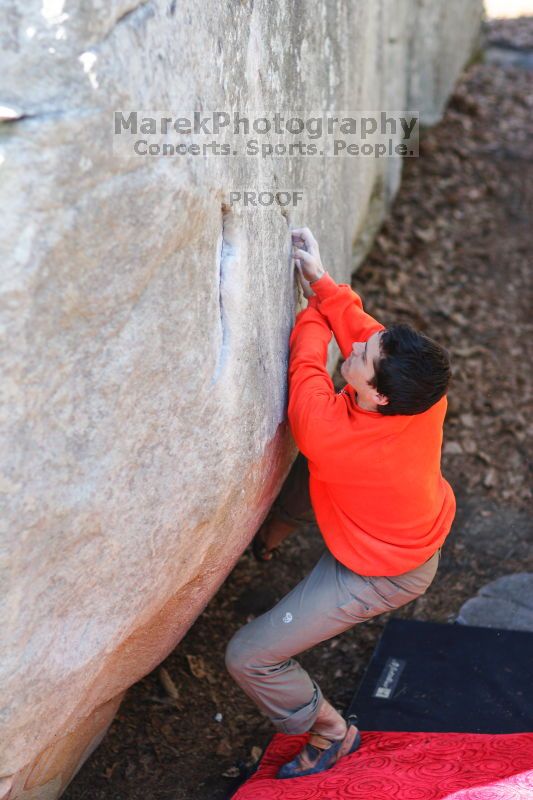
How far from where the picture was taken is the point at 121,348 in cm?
238

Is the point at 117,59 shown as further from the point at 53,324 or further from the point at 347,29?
the point at 347,29

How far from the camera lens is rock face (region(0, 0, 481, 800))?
83.3 inches

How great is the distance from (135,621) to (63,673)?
0.26 m

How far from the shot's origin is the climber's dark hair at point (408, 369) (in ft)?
9.18

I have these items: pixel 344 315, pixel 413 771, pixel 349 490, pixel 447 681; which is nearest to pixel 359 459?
pixel 349 490

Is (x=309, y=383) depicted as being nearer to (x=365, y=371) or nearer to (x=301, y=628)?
(x=365, y=371)

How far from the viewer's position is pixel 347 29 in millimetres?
4371

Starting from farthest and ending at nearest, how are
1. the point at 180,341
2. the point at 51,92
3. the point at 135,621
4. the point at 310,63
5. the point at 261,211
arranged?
the point at 310,63
the point at 261,211
the point at 135,621
the point at 180,341
the point at 51,92

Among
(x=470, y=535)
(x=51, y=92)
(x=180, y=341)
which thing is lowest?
(x=470, y=535)

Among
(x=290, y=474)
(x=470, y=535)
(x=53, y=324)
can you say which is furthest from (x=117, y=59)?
(x=470, y=535)

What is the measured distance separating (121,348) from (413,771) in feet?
5.54

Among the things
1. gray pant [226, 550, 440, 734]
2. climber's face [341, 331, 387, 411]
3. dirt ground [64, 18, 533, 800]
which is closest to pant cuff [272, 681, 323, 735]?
gray pant [226, 550, 440, 734]

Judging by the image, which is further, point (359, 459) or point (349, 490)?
point (349, 490)

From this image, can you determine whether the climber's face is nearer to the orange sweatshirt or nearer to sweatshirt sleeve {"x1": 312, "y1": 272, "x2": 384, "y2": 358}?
the orange sweatshirt
